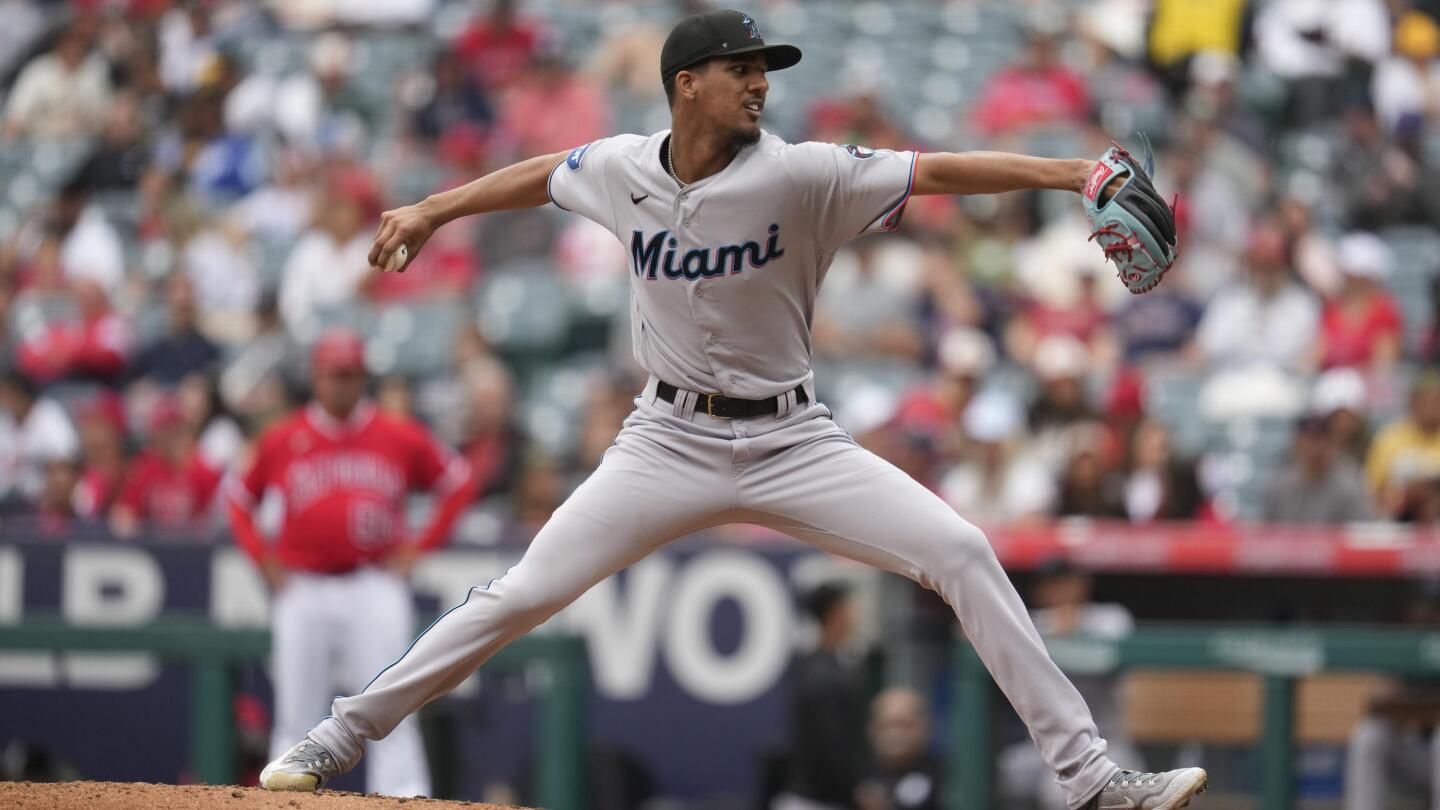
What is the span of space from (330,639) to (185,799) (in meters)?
2.91

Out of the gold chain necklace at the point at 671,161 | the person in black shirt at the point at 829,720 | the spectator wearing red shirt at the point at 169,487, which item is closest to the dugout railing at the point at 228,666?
the person in black shirt at the point at 829,720

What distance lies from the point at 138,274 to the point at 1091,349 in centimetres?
661

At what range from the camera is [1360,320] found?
9.27 metres

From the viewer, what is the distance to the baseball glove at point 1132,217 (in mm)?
3885

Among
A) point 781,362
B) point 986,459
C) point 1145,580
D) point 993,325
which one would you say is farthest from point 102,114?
point 781,362

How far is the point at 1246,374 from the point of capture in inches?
365

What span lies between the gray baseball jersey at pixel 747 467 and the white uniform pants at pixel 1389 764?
101 inches

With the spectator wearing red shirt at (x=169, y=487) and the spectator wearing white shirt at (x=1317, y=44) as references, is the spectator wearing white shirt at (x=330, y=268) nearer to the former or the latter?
the spectator wearing red shirt at (x=169, y=487)

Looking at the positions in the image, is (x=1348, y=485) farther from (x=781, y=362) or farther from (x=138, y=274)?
(x=138, y=274)

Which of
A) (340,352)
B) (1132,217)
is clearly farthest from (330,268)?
(1132,217)

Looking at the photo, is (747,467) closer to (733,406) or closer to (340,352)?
(733,406)

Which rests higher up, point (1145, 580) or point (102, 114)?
point (102, 114)

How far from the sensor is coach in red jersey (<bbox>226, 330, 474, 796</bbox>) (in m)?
7.05

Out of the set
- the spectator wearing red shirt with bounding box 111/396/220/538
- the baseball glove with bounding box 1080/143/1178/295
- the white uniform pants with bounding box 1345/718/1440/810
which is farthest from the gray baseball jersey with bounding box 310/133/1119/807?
the spectator wearing red shirt with bounding box 111/396/220/538
